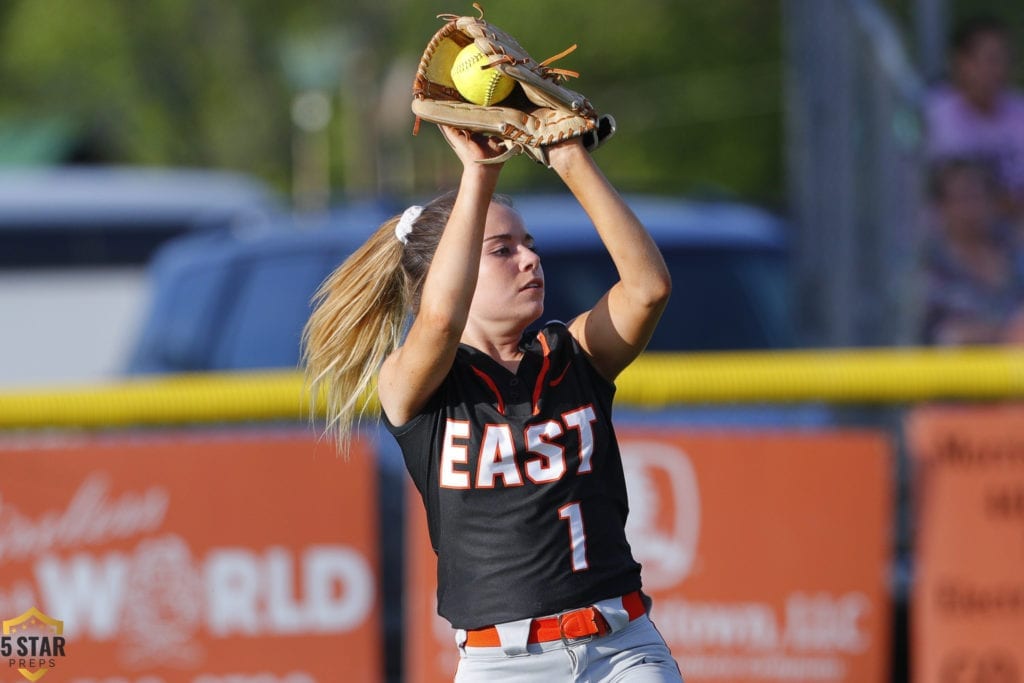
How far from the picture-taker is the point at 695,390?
559 cm

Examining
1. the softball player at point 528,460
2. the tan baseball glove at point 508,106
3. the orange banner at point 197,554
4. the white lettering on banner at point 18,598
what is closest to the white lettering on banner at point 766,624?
the orange banner at point 197,554

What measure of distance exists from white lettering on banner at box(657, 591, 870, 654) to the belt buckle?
252 cm

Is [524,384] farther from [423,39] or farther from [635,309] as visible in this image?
[423,39]

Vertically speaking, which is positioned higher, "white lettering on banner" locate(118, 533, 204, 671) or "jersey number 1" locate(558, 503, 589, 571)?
"jersey number 1" locate(558, 503, 589, 571)

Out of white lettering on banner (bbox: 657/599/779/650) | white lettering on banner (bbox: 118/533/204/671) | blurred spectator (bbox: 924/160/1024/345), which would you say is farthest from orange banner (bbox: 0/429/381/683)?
blurred spectator (bbox: 924/160/1024/345)

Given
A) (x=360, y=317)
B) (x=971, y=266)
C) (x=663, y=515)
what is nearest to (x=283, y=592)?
(x=663, y=515)

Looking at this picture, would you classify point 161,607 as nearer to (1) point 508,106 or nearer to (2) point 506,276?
(2) point 506,276

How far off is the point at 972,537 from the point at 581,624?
299 cm

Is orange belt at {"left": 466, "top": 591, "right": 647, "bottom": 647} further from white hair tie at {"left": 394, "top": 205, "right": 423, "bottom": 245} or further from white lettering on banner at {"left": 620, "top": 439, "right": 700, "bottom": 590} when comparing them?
white lettering on banner at {"left": 620, "top": 439, "right": 700, "bottom": 590}

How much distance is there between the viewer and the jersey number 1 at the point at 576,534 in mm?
3051

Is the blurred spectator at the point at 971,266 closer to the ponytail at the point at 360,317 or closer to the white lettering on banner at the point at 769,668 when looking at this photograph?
the white lettering on banner at the point at 769,668

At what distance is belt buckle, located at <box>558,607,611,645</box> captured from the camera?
303cm

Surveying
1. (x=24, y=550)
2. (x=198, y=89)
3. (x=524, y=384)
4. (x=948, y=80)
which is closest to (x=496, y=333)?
(x=524, y=384)

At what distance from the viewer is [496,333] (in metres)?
3.18
